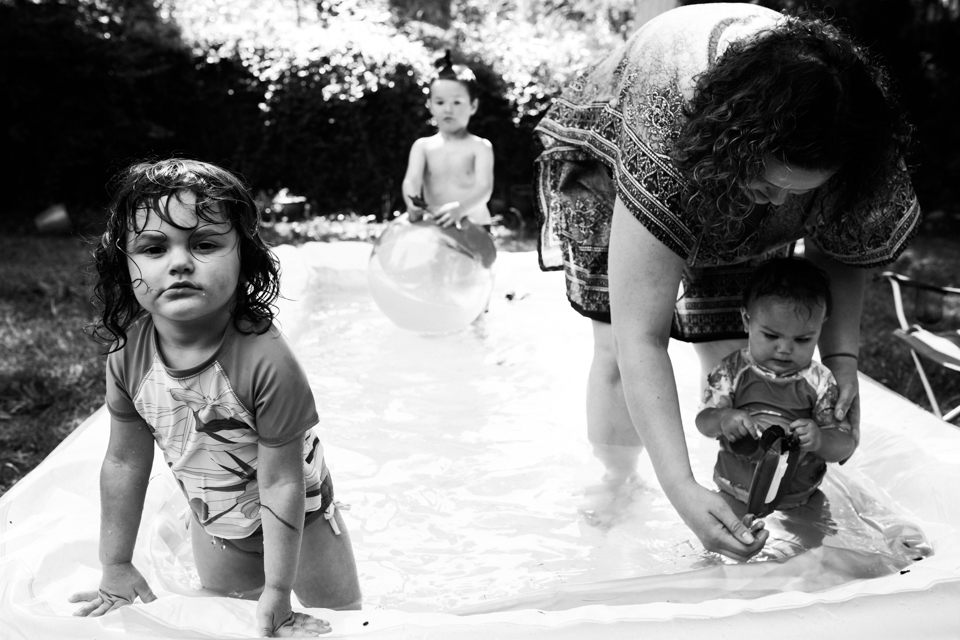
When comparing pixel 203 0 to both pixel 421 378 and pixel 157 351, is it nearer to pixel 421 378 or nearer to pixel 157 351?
pixel 421 378

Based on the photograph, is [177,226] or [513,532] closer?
[177,226]

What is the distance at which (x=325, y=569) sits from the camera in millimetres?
1890

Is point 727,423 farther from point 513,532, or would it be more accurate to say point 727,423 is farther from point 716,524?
point 513,532

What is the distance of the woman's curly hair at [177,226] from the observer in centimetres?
162

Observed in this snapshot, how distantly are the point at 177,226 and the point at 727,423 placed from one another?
1.33 meters

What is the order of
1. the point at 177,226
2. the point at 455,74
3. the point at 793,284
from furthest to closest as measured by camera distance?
the point at 455,74 < the point at 793,284 < the point at 177,226

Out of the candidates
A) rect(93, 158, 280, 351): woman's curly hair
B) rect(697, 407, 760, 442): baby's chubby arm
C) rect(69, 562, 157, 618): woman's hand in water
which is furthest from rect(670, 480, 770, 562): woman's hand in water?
rect(69, 562, 157, 618): woman's hand in water

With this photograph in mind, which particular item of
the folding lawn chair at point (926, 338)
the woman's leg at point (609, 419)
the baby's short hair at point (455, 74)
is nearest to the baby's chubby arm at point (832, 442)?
the woman's leg at point (609, 419)

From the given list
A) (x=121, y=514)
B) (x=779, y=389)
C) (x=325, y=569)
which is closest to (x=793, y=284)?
(x=779, y=389)

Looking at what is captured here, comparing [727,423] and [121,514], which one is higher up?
[727,423]

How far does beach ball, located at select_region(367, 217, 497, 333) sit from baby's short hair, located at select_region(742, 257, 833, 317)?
170 cm

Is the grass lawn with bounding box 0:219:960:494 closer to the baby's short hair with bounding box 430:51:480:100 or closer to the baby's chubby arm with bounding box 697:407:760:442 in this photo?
the baby's chubby arm with bounding box 697:407:760:442

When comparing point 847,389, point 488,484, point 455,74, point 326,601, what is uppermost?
point 455,74

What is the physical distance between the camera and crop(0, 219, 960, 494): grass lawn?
3.30 m
